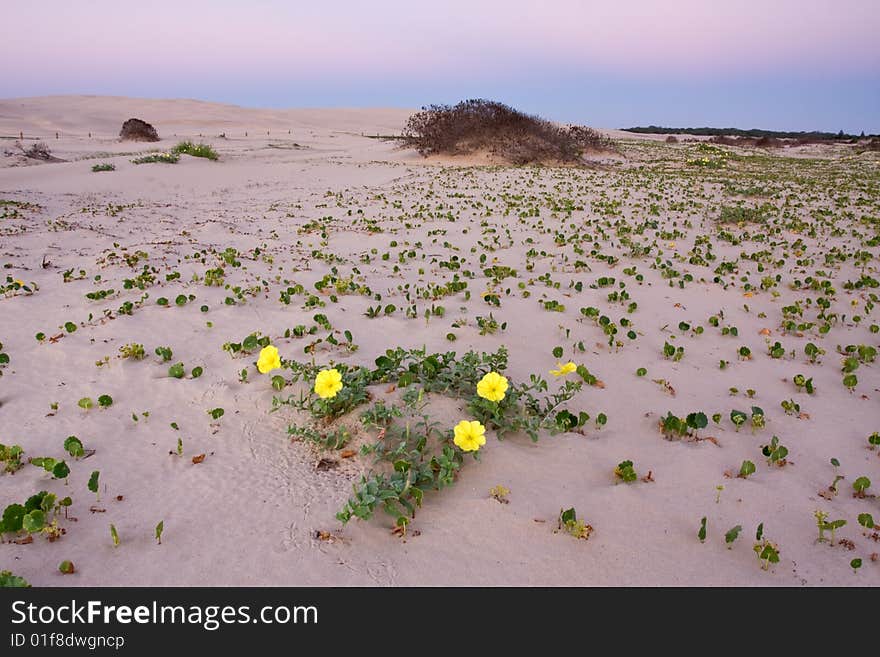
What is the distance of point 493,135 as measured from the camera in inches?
1049

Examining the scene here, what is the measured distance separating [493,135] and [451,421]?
24.9 metres

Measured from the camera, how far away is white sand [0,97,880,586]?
2.67m

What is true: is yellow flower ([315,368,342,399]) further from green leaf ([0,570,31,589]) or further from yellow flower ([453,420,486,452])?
green leaf ([0,570,31,589])

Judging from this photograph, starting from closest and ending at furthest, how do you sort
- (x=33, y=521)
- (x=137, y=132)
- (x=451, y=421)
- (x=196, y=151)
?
(x=33, y=521) → (x=451, y=421) → (x=196, y=151) → (x=137, y=132)

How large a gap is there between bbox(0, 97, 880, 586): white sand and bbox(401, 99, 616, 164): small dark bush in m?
17.6

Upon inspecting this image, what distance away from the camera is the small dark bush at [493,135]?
26203 mm

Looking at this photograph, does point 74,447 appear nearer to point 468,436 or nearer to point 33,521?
point 33,521

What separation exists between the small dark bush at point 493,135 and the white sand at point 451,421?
57.7ft

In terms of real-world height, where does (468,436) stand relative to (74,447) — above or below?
above

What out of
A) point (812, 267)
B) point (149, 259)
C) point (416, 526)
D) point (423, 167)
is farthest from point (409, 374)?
point (423, 167)

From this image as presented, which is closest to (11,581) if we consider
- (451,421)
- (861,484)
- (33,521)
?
(33,521)

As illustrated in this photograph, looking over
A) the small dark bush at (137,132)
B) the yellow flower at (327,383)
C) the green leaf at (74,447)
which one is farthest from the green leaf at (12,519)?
the small dark bush at (137,132)
